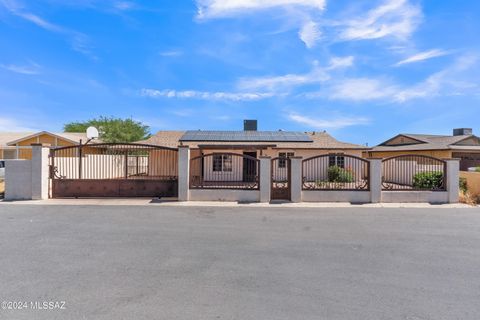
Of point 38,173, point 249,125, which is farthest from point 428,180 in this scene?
point 249,125

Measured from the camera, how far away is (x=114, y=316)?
329 centimetres

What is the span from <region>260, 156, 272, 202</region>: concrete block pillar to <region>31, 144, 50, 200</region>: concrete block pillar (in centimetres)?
931

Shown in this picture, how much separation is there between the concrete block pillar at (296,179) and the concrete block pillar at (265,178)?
3.24 ft

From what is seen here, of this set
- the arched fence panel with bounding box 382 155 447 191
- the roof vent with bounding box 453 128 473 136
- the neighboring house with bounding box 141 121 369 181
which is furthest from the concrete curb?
the roof vent with bounding box 453 128 473 136

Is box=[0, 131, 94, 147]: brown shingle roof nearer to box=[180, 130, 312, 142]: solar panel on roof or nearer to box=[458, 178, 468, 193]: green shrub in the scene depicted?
box=[180, 130, 312, 142]: solar panel on roof

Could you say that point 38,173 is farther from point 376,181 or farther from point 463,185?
point 463,185

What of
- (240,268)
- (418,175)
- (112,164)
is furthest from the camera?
(112,164)

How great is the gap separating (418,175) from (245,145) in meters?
10.5

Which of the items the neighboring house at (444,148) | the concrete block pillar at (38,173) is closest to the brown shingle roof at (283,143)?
the neighboring house at (444,148)

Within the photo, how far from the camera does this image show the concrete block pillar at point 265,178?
1228 centimetres

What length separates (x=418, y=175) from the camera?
49.1 feet

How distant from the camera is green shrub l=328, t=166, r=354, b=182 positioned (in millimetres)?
19020

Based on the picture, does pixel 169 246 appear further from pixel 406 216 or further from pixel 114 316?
pixel 406 216

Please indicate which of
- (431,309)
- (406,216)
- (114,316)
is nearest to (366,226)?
(406,216)
